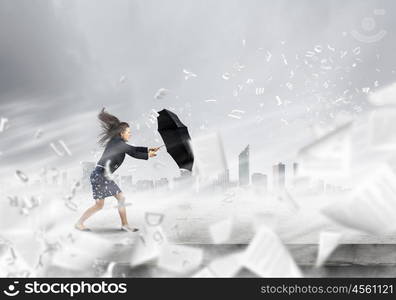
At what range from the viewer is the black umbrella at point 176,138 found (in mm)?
5441

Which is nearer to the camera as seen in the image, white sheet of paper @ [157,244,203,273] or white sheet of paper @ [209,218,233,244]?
white sheet of paper @ [157,244,203,273]

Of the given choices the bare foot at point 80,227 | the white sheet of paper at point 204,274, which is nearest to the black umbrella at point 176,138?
the white sheet of paper at point 204,274

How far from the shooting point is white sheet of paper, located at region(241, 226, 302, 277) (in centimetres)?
500

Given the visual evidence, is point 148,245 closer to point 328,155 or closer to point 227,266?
point 227,266

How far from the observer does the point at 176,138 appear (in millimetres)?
5469

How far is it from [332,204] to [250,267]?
1.09 metres

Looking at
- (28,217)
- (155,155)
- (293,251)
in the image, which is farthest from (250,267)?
(28,217)

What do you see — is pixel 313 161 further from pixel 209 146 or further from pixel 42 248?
pixel 42 248

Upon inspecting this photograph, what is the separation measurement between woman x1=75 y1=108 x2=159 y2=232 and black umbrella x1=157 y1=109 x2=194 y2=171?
332 mm

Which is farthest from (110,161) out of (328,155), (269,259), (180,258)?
(328,155)

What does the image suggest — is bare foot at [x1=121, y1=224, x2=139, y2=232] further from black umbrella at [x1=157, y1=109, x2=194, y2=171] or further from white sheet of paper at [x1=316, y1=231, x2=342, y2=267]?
white sheet of paper at [x1=316, y1=231, x2=342, y2=267]

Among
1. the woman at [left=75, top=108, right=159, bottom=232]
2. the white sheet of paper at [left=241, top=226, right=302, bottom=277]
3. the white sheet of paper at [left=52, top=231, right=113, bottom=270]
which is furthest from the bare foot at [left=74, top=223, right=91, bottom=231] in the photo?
the white sheet of paper at [left=241, top=226, right=302, bottom=277]

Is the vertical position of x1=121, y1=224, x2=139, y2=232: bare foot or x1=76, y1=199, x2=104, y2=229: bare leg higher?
x1=76, y1=199, x2=104, y2=229: bare leg

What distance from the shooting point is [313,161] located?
16.9 feet
